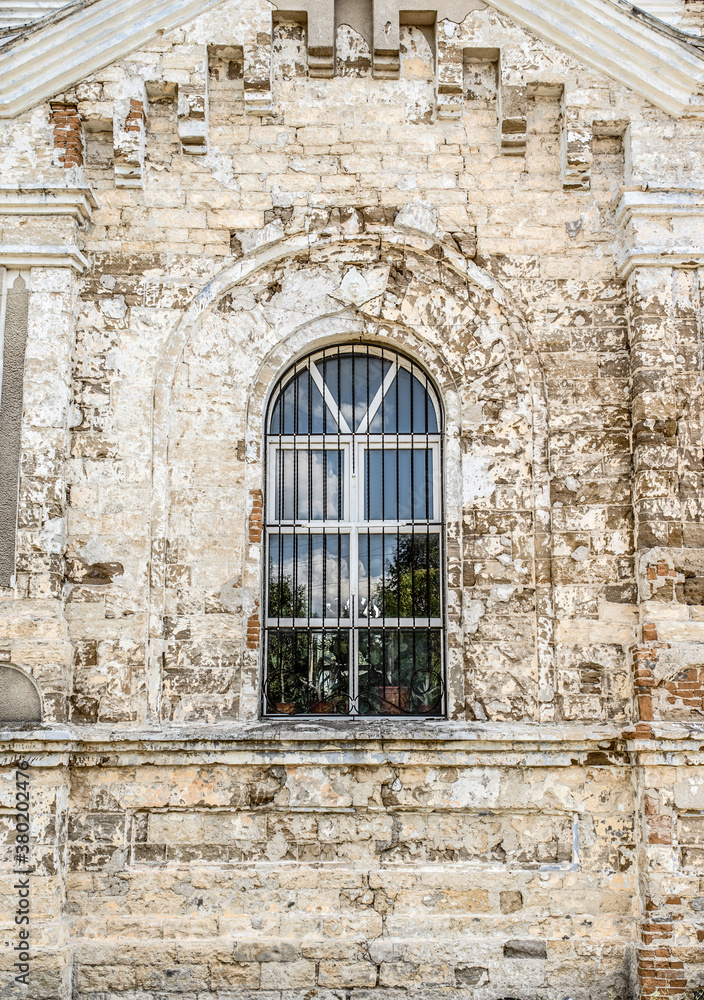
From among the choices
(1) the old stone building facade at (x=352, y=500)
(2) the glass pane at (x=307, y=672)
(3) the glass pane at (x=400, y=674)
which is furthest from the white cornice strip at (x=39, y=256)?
(3) the glass pane at (x=400, y=674)

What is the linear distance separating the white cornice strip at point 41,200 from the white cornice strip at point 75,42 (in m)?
0.61

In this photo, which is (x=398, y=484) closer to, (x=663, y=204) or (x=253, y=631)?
(x=253, y=631)

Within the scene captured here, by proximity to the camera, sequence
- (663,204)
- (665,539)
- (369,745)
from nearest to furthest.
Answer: (369,745), (665,539), (663,204)

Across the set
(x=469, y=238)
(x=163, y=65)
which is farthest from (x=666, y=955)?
(x=163, y=65)

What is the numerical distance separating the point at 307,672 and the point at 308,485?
1330mm

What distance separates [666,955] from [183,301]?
531 centimetres

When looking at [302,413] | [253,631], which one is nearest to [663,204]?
[302,413]

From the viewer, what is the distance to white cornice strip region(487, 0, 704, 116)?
20.3 ft

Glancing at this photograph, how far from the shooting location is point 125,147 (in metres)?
6.26

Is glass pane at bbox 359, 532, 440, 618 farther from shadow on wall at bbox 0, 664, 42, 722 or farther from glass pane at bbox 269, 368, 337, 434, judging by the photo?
shadow on wall at bbox 0, 664, 42, 722

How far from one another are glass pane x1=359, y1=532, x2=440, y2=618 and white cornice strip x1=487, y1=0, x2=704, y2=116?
354cm

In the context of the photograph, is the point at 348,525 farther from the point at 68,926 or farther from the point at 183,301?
the point at 68,926

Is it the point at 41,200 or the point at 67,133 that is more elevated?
the point at 67,133

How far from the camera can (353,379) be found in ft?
21.4
